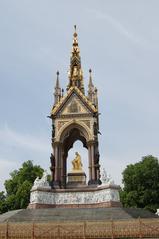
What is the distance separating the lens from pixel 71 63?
32.3 metres

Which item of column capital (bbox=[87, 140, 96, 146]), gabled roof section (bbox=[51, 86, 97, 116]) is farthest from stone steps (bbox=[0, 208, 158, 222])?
gabled roof section (bbox=[51, 86, 97, 116])

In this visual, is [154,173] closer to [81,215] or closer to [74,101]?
[74,101]

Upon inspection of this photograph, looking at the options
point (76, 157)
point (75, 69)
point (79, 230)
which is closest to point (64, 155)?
point (76, 157)

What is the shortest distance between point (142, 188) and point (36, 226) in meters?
23.9

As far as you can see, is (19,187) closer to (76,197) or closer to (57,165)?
(57,165)

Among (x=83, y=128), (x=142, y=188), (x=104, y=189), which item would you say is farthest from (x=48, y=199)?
(x=142, y=188)

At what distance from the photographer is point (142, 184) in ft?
134

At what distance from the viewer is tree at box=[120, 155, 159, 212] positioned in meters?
39.2

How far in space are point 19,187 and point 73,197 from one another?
17.4 meters

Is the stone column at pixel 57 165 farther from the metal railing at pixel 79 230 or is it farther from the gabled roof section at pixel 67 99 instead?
the metal railing at pixel 79 230

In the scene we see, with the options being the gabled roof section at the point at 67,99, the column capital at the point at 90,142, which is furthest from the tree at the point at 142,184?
the gabled roof section at the point at 67,99

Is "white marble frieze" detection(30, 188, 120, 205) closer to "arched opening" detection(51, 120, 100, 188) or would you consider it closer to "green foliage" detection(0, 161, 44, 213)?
"arched opening" detection(51, 120, 100, 188)

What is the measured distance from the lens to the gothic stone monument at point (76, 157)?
2633 cm

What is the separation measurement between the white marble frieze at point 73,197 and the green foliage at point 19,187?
15.1m
